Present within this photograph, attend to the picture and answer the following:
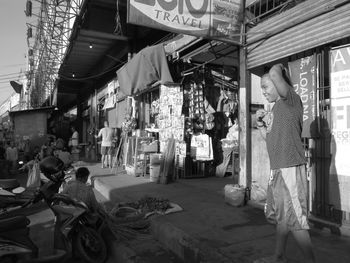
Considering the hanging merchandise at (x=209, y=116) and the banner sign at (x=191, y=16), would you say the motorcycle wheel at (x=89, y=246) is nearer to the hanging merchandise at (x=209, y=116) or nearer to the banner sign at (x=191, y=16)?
the banner sign at (x=191, y=16)

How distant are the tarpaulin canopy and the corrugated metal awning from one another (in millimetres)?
3096

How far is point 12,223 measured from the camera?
3.40m

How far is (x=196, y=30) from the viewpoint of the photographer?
546 centimetres

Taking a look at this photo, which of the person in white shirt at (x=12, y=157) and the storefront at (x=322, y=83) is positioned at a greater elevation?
the storefront at (x=322, y=83)

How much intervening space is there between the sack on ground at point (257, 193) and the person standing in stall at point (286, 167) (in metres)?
2.43

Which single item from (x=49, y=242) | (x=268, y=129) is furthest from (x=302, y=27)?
(x=49, y=242)

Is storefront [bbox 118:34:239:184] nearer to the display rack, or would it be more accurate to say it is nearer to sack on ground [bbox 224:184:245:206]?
the display rack

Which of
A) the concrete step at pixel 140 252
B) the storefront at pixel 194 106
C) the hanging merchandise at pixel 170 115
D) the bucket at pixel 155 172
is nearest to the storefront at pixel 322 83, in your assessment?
the concrete step at pixel 140 252

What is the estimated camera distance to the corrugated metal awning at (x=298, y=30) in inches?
168

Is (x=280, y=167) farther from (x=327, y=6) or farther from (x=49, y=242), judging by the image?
(x=49, y=242)

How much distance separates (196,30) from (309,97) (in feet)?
6.65

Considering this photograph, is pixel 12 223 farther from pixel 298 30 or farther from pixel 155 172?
pixel 155 172

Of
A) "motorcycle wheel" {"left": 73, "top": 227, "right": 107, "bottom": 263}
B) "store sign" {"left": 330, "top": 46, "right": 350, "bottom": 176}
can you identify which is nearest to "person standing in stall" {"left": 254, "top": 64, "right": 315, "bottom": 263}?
"store sign" {"left": 330, "top": 46, "right": 350, "bottom": 176}

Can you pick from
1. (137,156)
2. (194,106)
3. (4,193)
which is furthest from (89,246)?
(137,156)
